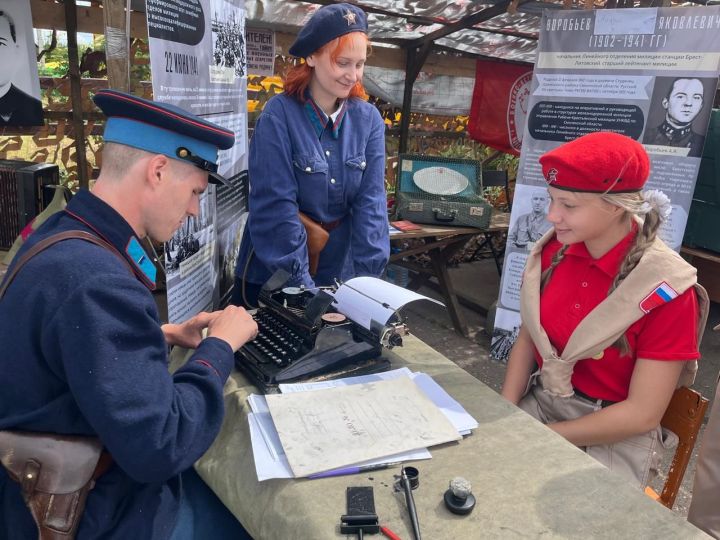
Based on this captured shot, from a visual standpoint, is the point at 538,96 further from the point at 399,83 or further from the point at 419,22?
the point at 399,83

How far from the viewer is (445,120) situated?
6898 millimetres

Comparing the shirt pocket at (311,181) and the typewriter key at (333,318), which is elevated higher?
the shirt pocket at (311,181)

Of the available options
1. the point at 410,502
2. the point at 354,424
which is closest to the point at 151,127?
the point at 354,424

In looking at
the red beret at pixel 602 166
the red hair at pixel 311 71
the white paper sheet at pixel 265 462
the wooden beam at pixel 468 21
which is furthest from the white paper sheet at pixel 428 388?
the wooden beam at pixel 468 21

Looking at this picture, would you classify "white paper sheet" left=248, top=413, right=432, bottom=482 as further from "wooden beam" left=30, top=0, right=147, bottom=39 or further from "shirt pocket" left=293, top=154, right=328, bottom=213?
"wooden beam" left=30, top=0, right=147, bottom=39

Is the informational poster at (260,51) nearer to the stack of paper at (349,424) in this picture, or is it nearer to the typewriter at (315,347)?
the typewriter at (315,347)

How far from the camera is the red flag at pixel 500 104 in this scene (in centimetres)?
626

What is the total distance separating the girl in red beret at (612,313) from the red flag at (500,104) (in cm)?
487

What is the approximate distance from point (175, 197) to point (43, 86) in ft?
12.4

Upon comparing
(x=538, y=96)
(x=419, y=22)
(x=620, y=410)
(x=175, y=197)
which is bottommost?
(x=620, y=410)

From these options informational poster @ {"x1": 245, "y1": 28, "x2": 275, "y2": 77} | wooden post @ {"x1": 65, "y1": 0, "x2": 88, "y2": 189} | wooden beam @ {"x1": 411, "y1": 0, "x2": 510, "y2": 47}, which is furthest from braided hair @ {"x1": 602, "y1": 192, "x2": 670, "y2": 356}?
informational poster @ {"x1": 245, "y1": 28, "x2": 275, "y2": 77}

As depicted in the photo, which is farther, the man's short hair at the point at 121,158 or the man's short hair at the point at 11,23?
the man's short hair at the point at 11,23

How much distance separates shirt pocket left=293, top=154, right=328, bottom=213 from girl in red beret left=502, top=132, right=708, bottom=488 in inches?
41.0

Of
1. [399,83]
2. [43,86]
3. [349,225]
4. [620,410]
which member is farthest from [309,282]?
[399,83]
